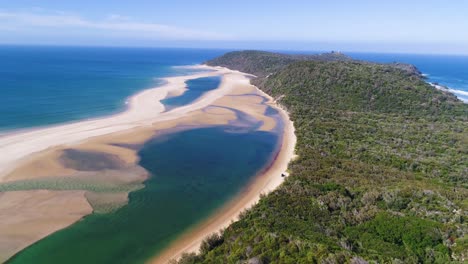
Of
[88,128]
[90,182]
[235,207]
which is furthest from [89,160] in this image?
[235,207]

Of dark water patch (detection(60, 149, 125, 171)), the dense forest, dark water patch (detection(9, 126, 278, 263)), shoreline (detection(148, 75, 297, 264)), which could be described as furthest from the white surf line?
the dense forest

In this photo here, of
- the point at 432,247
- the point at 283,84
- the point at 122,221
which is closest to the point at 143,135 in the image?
the point at 122,221

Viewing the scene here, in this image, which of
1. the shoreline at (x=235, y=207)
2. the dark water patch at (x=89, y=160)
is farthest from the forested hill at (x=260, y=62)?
the dark water patch at (x=89, y=160)

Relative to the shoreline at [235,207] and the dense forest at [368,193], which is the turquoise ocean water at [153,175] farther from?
the dense forest at [368,193]

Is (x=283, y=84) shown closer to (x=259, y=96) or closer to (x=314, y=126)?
(x=259, y=96)

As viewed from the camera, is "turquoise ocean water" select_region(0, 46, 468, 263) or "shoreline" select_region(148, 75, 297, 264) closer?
"turquoise ocean water" select_region(0, 46, 468, 263)

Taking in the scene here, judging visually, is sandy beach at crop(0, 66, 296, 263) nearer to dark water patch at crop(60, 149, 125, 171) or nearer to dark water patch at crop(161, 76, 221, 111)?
dark water patch at crop(60, 149, 125, 171)

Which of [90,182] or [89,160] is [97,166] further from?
[90,182]
